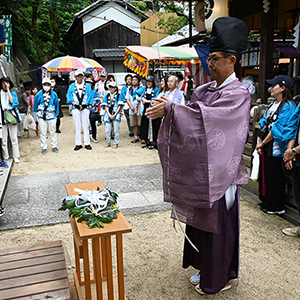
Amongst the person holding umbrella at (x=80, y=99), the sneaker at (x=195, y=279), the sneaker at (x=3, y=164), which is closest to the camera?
the sneaker at (x=195, y=279)

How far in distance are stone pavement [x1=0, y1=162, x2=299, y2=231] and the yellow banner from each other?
5.32 metres

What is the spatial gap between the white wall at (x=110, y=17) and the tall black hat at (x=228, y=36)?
2169 cm

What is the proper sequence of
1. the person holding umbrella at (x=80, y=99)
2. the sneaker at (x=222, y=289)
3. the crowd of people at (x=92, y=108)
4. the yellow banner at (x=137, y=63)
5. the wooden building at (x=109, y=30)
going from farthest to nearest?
the wooden building at (x=109, y=30), the yellow banner at (x=137, y=63), the person holding umbrella at (x=80, y=99), the crowd of people at (x=92, y=108), the sneaker at (x=222, y=289)

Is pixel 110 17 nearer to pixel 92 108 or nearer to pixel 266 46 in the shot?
pixel 92 108

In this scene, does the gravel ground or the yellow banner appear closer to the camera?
the gravel ground

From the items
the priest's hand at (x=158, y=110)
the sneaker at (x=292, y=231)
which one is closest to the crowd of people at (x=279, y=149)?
the sneaker at (x=292, y=231)

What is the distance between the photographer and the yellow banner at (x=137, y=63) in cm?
1115

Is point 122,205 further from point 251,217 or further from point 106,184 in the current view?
point 251,217

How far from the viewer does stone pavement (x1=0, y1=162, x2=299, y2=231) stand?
430cm

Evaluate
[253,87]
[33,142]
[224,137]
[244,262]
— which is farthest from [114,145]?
[224,137]

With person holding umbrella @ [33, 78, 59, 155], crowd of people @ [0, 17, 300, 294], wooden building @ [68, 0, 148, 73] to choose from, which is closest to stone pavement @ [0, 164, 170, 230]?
crowd of people @ [0, 17, 300, 294]

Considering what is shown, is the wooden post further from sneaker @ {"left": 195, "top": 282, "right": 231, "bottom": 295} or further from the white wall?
the white wall

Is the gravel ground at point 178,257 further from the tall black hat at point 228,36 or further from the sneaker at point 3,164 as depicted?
the sneaker at point 3,164

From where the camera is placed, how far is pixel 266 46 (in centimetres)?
608
